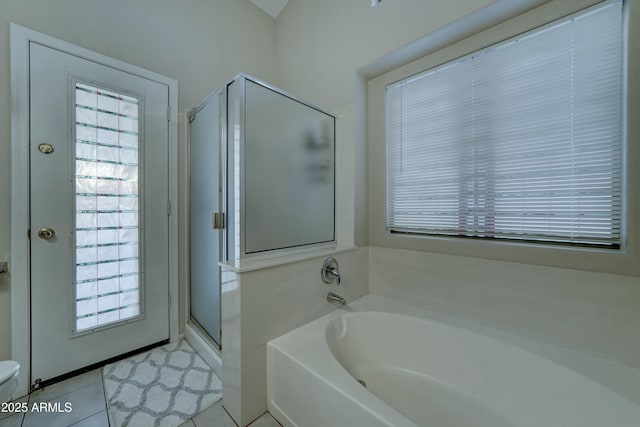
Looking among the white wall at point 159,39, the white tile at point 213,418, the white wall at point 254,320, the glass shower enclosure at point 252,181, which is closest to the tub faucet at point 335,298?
the white wall at point 254,320

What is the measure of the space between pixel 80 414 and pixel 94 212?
1.15 meters

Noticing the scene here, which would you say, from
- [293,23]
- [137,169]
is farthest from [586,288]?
[293,23]

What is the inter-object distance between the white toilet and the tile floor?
338 millimetres

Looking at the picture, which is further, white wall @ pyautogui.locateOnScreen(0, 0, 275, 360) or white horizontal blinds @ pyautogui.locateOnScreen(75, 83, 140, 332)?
white horizontal blinds @ pyautogui.locateOnScreen(75, 83, 140, 332)

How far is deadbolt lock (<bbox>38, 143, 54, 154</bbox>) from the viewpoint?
4.72 feet

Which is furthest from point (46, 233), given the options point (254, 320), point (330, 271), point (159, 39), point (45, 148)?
point (330, 271)

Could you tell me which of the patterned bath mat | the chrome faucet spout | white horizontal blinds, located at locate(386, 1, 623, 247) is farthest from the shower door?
white horizontal blinds, located at locate(386, 1, 623, 247)

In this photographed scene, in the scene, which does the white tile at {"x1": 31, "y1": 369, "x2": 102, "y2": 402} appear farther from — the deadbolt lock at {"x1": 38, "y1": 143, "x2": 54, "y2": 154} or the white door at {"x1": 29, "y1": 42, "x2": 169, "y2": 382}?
the deadbolt lock at {"x1": 38, "y1": 143, "x2": 54, "y2": 154}

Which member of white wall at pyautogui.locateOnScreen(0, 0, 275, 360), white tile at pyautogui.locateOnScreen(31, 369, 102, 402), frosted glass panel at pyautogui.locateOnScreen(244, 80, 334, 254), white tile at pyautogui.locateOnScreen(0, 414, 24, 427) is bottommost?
white tile at pyautogui.locateOnScreen(0, 414, 24, 427)

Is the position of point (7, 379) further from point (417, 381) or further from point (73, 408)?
point (417, 381)

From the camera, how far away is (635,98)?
3.51 feet

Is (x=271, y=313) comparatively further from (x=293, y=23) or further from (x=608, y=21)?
(x=293, y=23)

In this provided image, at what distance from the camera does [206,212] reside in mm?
1742

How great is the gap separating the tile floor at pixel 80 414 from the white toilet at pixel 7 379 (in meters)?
0.34
